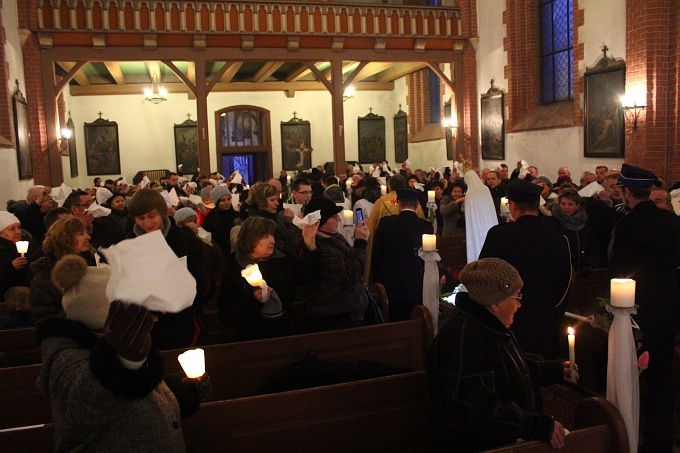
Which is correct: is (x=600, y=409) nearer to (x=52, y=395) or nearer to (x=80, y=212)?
(x=52, y=395)

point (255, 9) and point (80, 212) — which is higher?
point (255, 9)

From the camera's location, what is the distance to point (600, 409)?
2834 millimetres

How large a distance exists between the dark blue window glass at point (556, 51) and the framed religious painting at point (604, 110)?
205cm

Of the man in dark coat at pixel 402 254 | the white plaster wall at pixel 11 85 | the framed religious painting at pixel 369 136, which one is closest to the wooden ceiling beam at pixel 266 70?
the framed religious painting at pixel 369 136

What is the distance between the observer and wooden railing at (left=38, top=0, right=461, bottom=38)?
47.3 feet

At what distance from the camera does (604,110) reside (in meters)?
12.2

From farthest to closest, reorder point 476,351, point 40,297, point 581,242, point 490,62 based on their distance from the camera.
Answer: point 490,62 → point 581,242 → point 40,297 → point 476,351

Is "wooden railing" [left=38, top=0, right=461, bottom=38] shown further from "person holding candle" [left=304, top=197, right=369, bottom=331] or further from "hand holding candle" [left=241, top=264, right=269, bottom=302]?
"hand holding candle" [left=241, top=264, right=269, bottom=302]

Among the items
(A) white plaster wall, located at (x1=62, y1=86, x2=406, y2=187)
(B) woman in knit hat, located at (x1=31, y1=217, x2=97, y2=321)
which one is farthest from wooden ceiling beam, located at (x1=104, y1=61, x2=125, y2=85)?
(B) woman in knit hat, located at (x1=31, y1=217, x2=97, y2=321)

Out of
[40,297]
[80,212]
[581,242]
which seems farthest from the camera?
[80,212]

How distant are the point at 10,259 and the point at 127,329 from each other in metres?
4.21

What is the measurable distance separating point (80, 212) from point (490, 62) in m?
12.7

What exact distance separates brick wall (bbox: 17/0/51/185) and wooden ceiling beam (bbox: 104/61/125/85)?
3.47 meters

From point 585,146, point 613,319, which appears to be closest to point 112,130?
point 585,146
